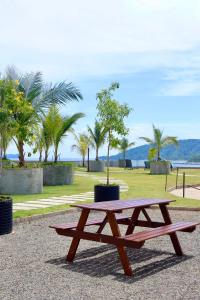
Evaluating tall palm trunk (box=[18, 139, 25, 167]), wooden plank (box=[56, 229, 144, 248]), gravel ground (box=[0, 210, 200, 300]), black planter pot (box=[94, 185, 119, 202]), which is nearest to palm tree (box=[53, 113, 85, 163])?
tall palm trunk (box=[18, 139, 25, 167])

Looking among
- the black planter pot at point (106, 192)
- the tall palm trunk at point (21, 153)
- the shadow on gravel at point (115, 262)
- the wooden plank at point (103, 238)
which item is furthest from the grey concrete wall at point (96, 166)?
the wooden plank at point (103, 238)

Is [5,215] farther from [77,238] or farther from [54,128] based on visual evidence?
[54,128]

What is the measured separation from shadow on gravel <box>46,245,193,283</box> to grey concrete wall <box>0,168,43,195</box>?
26.3 feet

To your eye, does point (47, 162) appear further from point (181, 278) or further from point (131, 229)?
point (181, 278)

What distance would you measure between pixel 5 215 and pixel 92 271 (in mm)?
2580

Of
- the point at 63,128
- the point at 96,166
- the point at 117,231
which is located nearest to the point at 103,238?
the point at 117,231

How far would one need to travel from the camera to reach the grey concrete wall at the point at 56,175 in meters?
17.7

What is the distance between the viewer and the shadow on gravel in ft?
16.4

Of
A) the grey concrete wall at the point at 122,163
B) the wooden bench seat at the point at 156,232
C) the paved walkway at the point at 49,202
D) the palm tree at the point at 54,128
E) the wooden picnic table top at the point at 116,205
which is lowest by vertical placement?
the paved walkway at the point at 49,202

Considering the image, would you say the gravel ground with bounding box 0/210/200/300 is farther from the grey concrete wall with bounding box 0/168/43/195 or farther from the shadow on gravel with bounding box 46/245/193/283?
the grey concrete wall with bounding box 0/168/43/195

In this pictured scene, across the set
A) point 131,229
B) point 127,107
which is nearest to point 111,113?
point 127,107

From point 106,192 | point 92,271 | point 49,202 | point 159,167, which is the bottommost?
point 92,271

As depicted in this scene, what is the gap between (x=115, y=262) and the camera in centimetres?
548

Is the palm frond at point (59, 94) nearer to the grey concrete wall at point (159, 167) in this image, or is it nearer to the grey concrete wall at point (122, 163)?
the grey concrete wall at point (159, 167)
